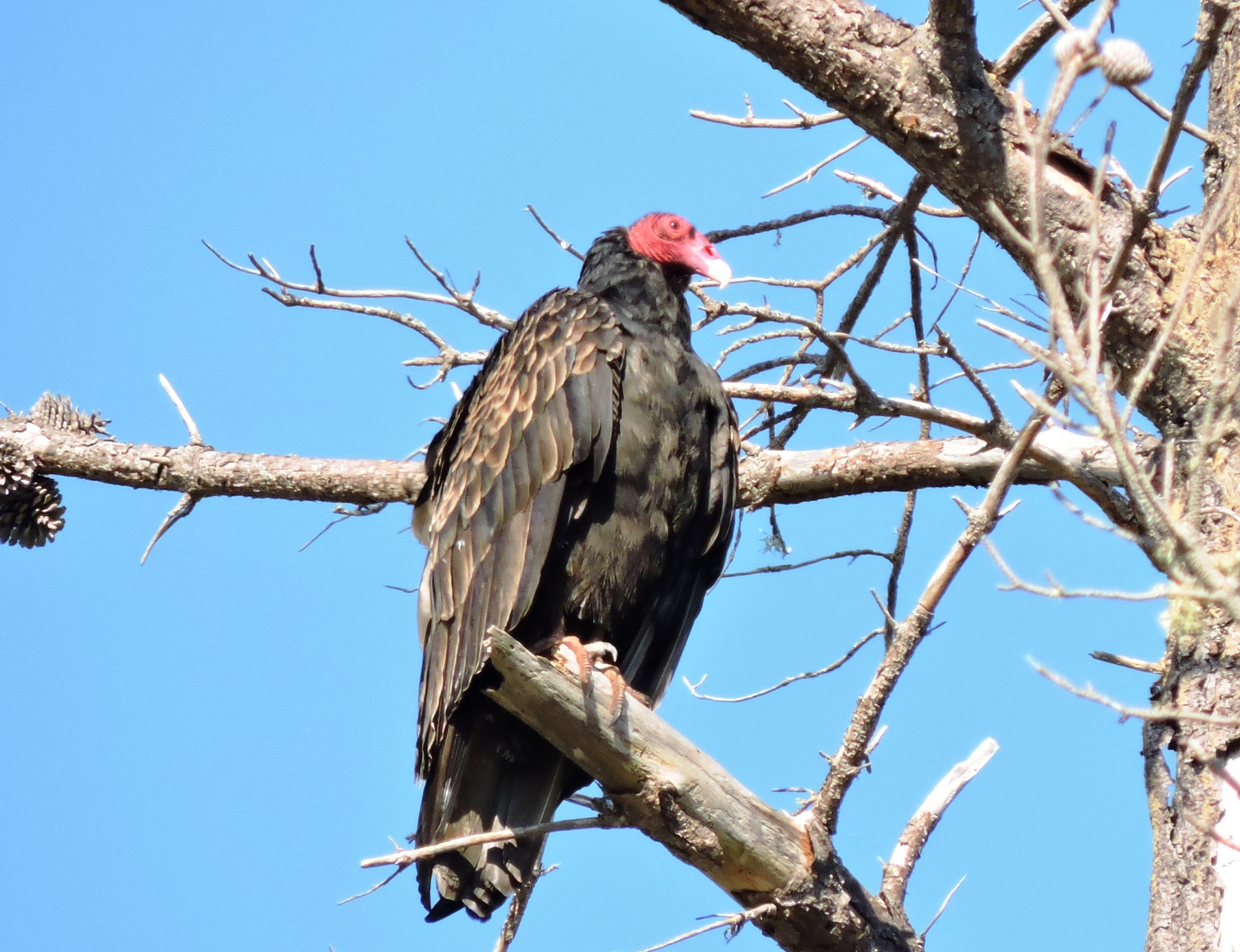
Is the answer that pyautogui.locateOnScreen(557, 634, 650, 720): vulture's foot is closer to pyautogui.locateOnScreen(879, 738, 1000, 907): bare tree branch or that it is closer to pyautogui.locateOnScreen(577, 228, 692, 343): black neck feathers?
pyautogui.locateOnScreen(879, 738, 1000, 907): bare tree branch

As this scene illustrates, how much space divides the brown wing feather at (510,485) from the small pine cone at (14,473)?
4.95 ft

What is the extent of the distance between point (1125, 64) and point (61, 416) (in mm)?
3454

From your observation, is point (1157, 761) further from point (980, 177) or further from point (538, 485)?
point (538, 485)

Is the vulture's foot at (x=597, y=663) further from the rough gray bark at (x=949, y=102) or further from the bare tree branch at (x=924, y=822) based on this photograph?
the rough gray bark at (x=949, y=102)

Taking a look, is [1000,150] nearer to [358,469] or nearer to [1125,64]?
[1125,64]

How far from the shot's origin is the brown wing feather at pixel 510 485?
130 inches

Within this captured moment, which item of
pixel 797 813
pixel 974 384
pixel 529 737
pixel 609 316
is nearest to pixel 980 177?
pixel 974 384

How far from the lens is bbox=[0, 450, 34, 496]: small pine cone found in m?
4.25

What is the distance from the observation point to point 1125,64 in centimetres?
255

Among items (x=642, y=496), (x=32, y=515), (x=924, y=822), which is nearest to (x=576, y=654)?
(x=642, y=496)

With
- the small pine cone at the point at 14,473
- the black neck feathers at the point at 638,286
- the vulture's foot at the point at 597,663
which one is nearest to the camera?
the vulture's foot at the point at 597,663

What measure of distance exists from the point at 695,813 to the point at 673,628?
1.17 metres

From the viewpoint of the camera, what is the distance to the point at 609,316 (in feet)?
11.8

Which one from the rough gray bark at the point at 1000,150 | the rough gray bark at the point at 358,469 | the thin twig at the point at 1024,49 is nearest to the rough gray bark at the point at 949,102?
the rough gray bark at the point at 1000,150
